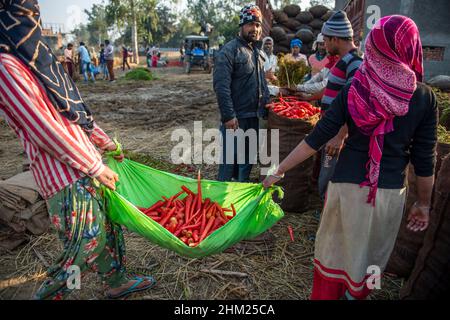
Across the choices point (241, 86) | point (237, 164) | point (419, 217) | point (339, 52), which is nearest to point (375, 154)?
point (419, 217)

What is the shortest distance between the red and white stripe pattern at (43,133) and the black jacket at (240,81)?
1.81 metres

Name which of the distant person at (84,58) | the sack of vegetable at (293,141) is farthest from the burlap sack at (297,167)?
the distant person at (84,58)

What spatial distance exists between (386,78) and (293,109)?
86.6 inches

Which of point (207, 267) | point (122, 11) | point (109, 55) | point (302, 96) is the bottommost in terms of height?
point (207, 267)

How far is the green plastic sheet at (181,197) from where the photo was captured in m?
2.05

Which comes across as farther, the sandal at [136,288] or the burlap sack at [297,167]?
the burlap sack at [297,167]

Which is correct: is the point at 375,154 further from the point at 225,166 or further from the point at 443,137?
the point at 225,166

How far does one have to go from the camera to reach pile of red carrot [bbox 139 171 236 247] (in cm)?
245

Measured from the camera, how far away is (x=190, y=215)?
260cm

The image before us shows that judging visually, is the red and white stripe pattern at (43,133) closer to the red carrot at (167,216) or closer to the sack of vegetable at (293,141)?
the red carrot at (167,216)

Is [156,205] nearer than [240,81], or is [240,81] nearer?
[156,205]

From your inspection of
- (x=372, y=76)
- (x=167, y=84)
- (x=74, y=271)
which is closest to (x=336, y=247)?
(x=372, y=76)

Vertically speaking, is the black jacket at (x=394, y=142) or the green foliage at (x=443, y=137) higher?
the black jacket at (x=394, y=142)

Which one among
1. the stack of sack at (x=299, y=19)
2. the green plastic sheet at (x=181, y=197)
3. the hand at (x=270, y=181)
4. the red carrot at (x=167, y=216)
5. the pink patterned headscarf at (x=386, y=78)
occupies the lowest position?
the red carrot at (x=167, y=216)
